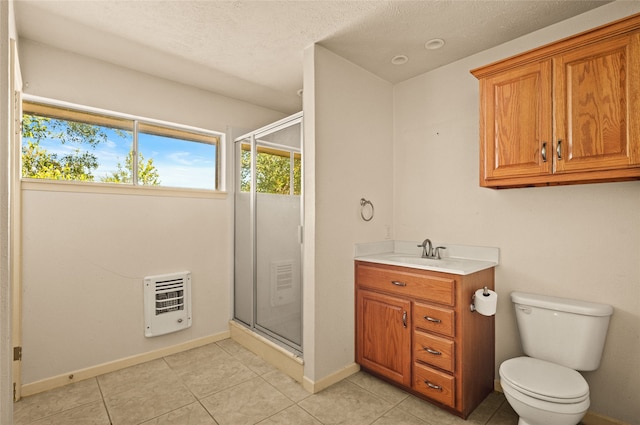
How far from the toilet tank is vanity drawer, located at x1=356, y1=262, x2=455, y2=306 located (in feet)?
1.62

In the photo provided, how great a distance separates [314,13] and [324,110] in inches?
24.5

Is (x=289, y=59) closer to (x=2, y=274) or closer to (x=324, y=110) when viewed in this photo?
(x=324, y=110)

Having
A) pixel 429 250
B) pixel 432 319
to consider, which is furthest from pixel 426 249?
pixel 432 319

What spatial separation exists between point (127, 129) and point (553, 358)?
11.8ft

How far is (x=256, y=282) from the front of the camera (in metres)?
3.01

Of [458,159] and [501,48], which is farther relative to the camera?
[458,159]

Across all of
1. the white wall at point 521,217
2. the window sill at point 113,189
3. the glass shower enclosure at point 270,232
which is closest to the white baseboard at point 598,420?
the white wall at point 521,217

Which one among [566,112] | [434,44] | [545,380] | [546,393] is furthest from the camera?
[434,44]

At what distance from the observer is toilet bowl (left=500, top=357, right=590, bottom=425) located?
1.47m

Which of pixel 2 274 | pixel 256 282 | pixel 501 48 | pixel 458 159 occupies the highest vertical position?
pixel 501 48

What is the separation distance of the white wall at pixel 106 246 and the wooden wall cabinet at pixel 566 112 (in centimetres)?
249

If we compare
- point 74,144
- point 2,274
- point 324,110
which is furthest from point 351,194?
point 74,144

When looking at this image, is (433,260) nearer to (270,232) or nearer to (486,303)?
(486,303)

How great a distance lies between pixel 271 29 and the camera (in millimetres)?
2111
